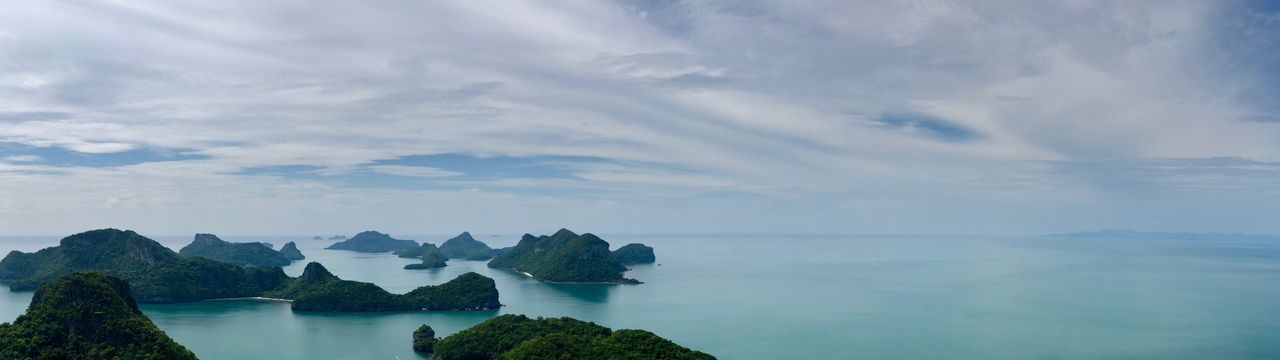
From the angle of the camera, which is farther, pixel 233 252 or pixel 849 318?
pixel 233 252

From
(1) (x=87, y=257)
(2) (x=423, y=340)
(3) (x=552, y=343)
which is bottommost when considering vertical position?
(2) (x=423, y=340)

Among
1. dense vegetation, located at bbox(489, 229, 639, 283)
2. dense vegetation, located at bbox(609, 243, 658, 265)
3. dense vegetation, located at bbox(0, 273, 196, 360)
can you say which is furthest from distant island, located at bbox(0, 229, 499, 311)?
dense vegetation, located at bbox(609, 243, 658, 265)

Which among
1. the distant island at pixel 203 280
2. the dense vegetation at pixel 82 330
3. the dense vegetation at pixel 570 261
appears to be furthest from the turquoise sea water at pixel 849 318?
the dense vegetation at pixel 82 330

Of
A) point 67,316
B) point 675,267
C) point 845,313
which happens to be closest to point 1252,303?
point 845,313

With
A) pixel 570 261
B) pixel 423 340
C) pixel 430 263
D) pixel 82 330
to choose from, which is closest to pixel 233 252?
pixel 430 263

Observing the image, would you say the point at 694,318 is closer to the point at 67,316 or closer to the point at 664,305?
the point at 664,305

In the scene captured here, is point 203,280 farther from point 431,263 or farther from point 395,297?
point 431,263

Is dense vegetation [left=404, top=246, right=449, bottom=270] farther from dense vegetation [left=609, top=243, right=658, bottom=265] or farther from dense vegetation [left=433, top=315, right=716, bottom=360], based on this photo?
dense vegetation [left=433, top=315, right=716, bottom=360]
